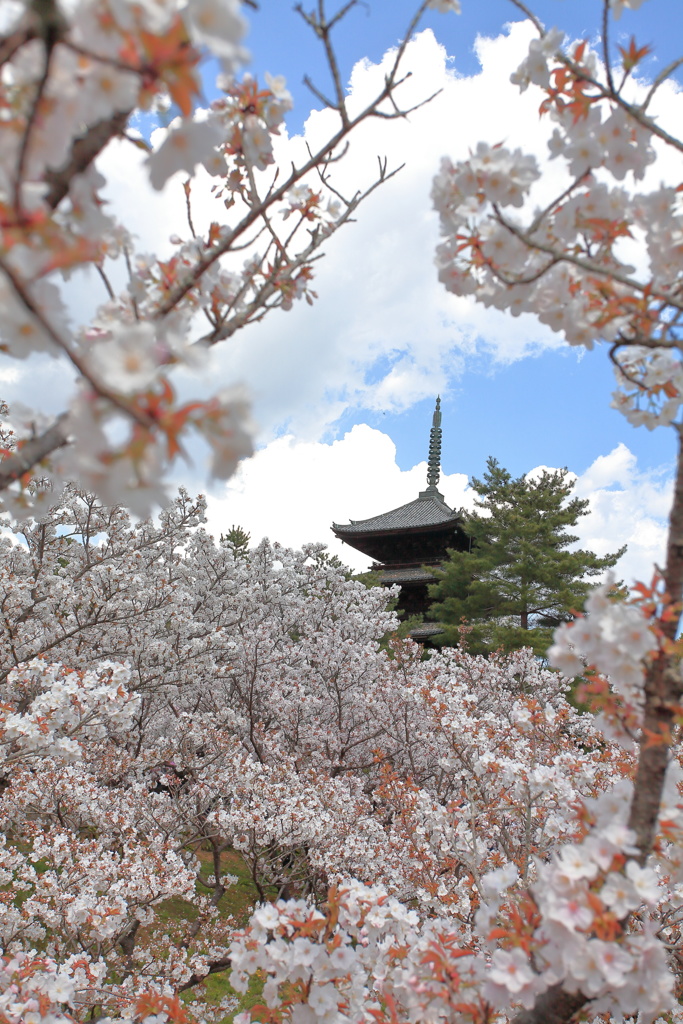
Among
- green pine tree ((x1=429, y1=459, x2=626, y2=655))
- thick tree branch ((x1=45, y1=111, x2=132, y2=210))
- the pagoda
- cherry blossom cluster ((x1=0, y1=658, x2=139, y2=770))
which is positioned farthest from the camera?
the pagoda

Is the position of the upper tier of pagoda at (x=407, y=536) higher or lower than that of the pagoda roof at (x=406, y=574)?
higher

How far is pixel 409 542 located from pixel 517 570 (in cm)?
730

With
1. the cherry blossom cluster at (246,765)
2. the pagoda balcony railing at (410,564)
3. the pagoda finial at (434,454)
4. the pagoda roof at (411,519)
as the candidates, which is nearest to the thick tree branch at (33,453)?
the cherry blossom cluster at (246,765)

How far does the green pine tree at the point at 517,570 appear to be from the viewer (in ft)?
52.2

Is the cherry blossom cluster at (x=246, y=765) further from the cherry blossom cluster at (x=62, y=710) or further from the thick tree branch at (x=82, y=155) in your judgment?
the thick tree branch at (x=82, y=155)

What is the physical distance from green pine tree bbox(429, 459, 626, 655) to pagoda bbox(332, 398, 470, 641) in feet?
8.26

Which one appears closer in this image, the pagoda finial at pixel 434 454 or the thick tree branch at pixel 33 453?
the thick tree branch at pixel 33 453

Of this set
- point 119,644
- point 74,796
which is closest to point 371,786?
point 119,644

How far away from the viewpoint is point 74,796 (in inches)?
220

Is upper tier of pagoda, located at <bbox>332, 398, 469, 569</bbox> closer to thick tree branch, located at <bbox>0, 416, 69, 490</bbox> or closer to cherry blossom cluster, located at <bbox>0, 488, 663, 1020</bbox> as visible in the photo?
cherry blossom cluster, located at <bbox>0, 488, 663, 1020</bbox>

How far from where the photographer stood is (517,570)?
658 inches

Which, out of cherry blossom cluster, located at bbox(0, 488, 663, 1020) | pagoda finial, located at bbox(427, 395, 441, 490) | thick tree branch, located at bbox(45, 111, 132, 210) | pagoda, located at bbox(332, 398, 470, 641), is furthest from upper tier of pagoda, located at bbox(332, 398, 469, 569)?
thick tree branch, located at bbox(45, 111, 132, 210)

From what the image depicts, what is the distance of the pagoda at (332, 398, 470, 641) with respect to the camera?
2209 centimetres

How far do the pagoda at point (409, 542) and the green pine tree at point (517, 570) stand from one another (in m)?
2.52
